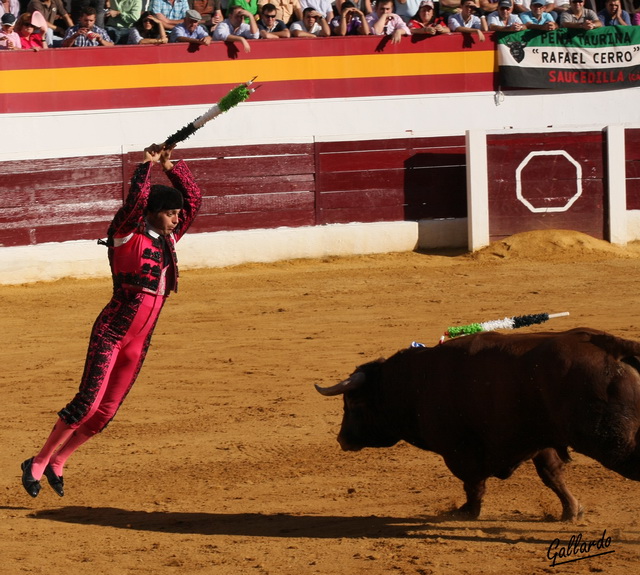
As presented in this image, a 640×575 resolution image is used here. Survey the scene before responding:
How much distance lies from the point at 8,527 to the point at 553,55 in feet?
31.0

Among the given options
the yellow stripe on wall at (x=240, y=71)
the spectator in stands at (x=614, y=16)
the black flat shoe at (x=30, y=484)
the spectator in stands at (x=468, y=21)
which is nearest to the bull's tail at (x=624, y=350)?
the black flat shoe at (x=30, y=484)

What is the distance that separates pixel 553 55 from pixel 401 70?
176 centimetres

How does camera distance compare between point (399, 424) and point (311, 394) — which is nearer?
point (399, 424)

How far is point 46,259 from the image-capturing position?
36.2ft

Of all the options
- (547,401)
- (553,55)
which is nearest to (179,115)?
(553,55)

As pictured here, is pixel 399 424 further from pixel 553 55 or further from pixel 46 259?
pixel 553 55

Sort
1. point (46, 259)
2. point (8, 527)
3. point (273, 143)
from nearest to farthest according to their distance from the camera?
point (8, 527) < point (46, 259) < point (273, 143)

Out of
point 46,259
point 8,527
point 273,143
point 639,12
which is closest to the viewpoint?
point 8,527

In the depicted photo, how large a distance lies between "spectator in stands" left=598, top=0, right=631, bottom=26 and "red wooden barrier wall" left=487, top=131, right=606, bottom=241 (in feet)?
5.50

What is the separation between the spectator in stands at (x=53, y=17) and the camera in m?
11.4

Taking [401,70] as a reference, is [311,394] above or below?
below

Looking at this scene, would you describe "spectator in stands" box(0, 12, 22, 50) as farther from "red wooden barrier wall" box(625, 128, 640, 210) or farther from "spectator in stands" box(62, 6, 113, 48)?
"red wooden barrier wall" box(625, 128, 640, 210)

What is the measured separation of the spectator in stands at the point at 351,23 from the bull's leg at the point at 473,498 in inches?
327

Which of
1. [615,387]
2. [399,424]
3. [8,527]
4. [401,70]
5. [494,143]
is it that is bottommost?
[8,527]
